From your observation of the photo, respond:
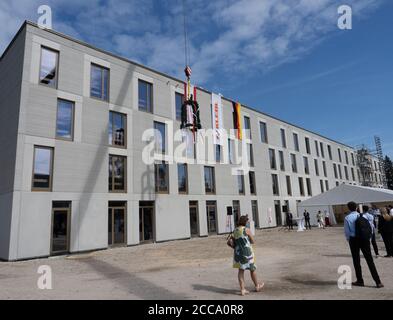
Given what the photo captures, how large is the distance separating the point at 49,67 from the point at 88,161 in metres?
5.57

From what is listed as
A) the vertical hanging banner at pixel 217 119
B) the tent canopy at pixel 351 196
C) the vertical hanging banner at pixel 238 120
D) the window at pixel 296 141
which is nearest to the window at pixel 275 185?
the tent canopy at pixel 351 196

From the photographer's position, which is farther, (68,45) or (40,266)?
(68,45)

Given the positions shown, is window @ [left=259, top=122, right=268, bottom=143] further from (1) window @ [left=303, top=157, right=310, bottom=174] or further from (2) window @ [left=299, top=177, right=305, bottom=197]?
(1) window @ [left=303, top=157, right=310, bottom=174]

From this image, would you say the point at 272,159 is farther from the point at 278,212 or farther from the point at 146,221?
the point at 146,221

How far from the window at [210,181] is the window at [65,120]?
451 inches

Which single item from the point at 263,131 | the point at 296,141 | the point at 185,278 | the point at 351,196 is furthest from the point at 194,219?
the point at 296,141

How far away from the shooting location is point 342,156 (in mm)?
50219

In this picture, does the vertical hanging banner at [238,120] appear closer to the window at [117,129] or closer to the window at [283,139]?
the window at [283,139]

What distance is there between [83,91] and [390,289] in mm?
17029

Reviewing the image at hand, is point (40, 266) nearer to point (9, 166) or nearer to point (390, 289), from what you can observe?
point (9, 166)

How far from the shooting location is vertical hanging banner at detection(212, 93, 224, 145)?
2608 cm

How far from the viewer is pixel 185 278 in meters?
8.54
